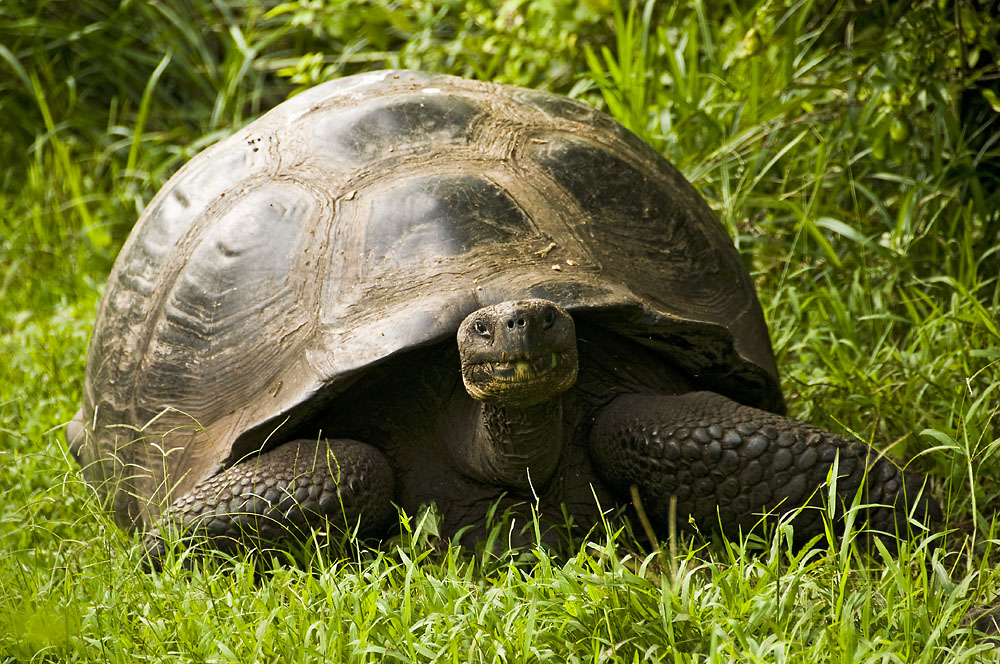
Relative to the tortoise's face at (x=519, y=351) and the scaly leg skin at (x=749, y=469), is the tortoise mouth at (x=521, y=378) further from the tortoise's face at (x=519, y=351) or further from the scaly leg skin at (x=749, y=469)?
the scaly leg skin at (x=749, y=469)

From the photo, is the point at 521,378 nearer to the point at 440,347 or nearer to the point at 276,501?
the point at 440,347

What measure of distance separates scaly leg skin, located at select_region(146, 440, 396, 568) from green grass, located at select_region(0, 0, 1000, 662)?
0.10m

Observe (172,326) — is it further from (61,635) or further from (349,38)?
(349,38)

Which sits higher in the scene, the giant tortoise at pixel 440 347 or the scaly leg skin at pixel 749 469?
the giant tortoise at pixel 440 347

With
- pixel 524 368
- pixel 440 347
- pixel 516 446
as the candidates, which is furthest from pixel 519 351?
pixel 440 347

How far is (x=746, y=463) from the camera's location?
2787 millimetres

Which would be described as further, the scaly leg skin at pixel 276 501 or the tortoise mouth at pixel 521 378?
the scaly leg skin at pixel 276 501

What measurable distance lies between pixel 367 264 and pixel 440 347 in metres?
0.29

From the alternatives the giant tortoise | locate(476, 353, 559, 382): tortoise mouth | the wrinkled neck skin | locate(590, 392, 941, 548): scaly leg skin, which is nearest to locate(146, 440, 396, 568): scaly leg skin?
the giant tortoise

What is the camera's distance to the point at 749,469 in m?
2.79

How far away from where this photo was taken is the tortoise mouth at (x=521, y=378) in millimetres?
2461

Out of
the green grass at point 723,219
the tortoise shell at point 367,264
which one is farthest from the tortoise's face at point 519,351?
the green grass at point 723,219

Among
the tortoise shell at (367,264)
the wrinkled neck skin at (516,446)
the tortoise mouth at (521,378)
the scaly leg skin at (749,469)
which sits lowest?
the scaly leg skin at (749,469)

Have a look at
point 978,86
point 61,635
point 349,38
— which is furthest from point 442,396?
point 349,38
